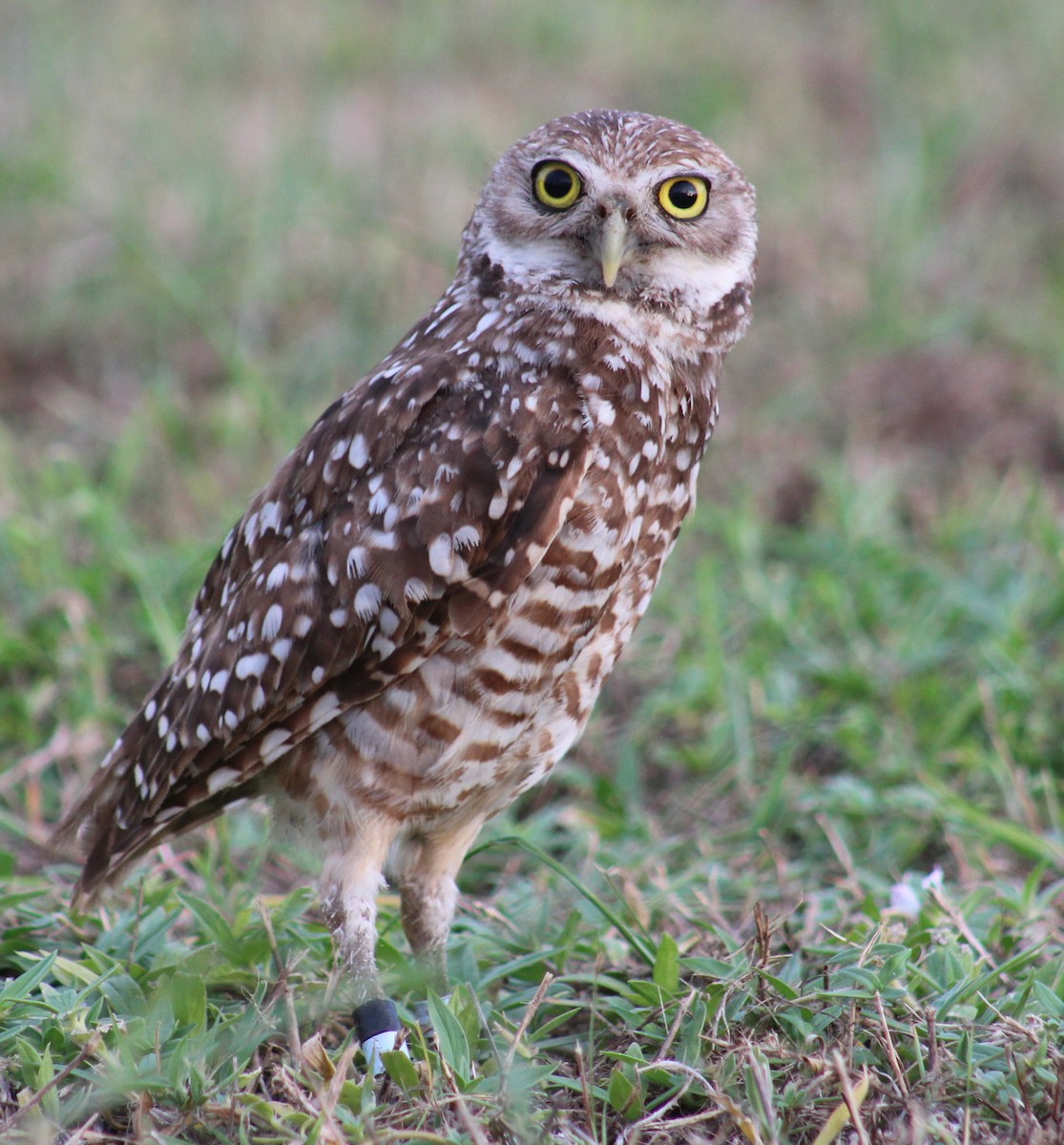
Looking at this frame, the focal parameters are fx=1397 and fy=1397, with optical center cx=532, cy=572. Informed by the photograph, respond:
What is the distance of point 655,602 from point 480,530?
1897 millimetres

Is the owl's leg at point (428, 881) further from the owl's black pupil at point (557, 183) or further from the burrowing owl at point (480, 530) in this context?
the owl's black pupil at point (557, 183)

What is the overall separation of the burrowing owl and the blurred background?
3.43 feet

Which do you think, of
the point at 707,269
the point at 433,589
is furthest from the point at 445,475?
the point at 707,269

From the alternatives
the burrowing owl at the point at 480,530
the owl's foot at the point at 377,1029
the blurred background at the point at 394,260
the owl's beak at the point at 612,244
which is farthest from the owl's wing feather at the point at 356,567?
the blurred background at the point at 394,260

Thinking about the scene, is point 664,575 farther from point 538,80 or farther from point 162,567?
point 538,80

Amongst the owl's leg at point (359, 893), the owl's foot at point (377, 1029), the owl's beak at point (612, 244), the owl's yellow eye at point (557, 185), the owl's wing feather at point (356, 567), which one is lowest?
the owl's foot at point (377, 1029)

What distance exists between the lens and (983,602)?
13.9ft

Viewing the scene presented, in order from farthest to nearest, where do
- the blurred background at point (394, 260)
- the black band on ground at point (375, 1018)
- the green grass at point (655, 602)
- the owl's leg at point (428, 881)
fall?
the blurred background at point (394, 260) → the owl's leg at point (428, 881) → the black band on ground at point (375, 1018) → the green grass at point (655, 602)

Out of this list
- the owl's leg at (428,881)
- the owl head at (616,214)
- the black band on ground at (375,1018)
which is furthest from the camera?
the owl's leg at (428,881)

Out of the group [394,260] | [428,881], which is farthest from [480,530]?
[394,260]

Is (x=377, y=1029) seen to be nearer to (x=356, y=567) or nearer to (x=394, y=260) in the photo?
(x=356, y=567)

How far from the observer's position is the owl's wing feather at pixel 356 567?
2.64 m

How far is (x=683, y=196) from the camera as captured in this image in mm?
2822

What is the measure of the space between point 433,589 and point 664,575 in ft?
6.79
